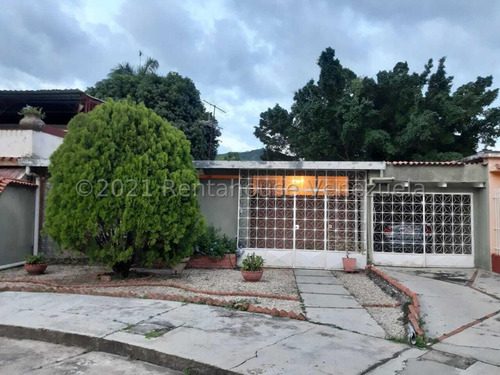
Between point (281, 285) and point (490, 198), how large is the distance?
5498mm

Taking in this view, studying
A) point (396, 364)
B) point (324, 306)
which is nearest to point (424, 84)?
point (324, 306)

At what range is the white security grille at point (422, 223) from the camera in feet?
32.6

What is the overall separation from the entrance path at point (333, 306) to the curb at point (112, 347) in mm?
2038

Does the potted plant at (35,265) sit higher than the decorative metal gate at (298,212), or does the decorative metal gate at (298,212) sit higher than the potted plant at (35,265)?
the decorative metal gate at (298,212)

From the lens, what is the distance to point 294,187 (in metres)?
10.2

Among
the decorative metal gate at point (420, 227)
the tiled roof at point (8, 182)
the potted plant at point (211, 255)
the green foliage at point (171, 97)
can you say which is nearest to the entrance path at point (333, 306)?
the potted plant at point (211, 255)

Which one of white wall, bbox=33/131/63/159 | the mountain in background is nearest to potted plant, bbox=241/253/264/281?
white wall, bbox=33/131/63/159

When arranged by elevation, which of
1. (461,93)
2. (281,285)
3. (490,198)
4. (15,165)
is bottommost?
(281,285)

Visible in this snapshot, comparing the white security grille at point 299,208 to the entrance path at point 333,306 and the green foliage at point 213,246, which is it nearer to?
the green foliage at point 213,246

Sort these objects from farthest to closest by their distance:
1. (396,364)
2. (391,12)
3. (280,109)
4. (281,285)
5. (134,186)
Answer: (280,109)
(391,12)
(281,285)
(134,186)
(396,364)

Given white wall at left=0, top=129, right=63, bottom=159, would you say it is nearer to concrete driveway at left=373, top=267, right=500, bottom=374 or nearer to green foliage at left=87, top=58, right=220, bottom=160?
concrete driveway at left=373, top=267, right=500, bottom=374

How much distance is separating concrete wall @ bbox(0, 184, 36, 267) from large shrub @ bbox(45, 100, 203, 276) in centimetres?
260

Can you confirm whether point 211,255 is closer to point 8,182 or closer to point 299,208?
point 299,208

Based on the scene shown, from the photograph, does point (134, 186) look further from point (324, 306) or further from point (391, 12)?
point (391, 12)
